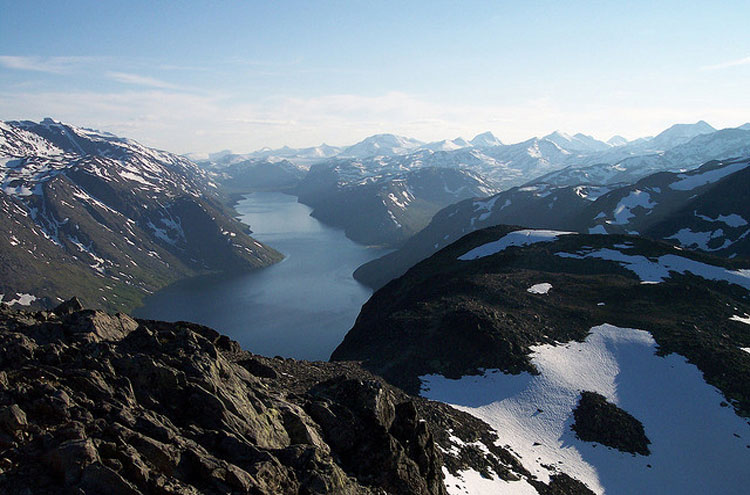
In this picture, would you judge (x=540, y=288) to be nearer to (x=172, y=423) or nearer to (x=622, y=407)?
(x=622, y=407)

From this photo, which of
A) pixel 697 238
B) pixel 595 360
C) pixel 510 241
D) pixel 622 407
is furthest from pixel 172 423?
pixel 697 238

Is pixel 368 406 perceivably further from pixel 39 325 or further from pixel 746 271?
pixel 746 271

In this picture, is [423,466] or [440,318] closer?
[423,466]

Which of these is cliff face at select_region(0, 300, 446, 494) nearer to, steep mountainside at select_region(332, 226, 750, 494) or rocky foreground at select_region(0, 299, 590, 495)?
rocky foreground at select_region(0, 299, 590, 495)

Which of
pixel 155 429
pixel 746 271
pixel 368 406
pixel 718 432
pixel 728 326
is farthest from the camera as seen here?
pixel 746 271

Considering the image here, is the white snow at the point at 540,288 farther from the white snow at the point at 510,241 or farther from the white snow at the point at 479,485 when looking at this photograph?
the white snow at the point at 479,485

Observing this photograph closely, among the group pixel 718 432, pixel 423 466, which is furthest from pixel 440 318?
pixel 423 466

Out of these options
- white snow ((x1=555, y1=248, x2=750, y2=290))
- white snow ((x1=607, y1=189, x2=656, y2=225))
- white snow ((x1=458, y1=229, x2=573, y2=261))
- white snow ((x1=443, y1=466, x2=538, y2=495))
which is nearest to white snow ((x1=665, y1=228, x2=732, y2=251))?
white snow ((x1=607, y1=189, x2=656, y2=225))
